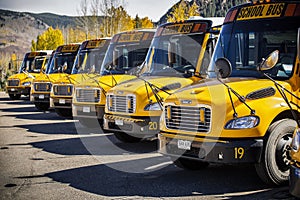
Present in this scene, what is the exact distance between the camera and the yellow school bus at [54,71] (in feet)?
58.3

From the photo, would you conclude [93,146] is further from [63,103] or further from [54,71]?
[54,71]

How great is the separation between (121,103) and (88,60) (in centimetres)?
553

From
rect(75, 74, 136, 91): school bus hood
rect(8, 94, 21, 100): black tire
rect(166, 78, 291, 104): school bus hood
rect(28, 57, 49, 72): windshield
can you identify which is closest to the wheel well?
rect(166, 78, 291, 104): school bus hood

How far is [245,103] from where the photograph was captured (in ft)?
22.4

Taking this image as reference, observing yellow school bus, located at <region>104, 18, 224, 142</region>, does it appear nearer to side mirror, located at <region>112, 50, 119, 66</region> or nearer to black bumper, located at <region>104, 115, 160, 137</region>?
black bumper, located at <region>104, 115, 160, 137</region>

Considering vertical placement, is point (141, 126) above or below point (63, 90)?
below

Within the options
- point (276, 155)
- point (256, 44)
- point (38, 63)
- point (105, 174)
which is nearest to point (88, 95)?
point (105, 174)

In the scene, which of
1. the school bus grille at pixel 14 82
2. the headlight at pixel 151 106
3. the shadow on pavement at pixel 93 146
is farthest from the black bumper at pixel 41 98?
the headlight at pixel 151 106

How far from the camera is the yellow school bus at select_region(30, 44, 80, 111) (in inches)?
699

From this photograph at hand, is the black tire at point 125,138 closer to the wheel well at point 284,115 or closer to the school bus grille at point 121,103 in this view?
the school bus grille at point 121,103

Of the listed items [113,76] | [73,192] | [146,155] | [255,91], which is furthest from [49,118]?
[255,91]

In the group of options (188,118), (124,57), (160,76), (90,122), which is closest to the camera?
(188,118)

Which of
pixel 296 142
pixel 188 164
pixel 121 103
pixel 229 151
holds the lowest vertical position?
pixel 188 164

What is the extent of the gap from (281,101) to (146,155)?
3.55 metres
